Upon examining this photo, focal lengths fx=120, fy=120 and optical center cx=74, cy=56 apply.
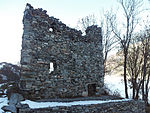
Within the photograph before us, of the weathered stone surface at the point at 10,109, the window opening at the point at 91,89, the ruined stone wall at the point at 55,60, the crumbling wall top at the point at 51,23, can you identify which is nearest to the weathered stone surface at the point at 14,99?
the weathered stone surface at the point at 10,109

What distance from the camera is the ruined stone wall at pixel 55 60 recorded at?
5.49m

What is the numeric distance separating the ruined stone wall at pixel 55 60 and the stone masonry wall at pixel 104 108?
1.42m

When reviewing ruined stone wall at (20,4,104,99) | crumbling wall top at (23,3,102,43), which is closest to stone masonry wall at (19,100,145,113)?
ruined stone wall at (20,4,104,99)

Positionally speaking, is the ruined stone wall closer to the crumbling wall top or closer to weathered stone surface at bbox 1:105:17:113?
the crumbling wall top

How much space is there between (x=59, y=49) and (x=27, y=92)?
2700 mm

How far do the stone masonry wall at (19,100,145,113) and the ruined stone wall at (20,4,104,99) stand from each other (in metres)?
1.42

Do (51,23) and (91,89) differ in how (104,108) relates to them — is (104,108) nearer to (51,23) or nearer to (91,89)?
(91,89)

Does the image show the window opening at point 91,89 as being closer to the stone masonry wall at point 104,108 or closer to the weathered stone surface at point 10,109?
the stone masonry wall at point 104,108

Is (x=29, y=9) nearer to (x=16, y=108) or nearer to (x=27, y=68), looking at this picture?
(x=27, y=68)

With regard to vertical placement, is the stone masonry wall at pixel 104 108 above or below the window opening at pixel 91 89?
below

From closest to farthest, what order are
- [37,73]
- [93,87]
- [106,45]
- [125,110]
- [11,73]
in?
[37,73], [125,110], [11,73], [93,87], [106,45]

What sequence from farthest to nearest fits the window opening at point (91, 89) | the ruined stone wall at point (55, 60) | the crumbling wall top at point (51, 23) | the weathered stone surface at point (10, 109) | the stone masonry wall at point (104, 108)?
the window opening at point (91, 89), the crumbling wall top at point (51, 23), the ruined stone wall at point (55, 60), the stone masonry wall at point (104, 108), the weathered stone surface at point (10, 109)

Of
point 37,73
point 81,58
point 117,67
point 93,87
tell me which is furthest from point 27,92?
point 117,67

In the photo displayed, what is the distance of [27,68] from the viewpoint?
534cm
